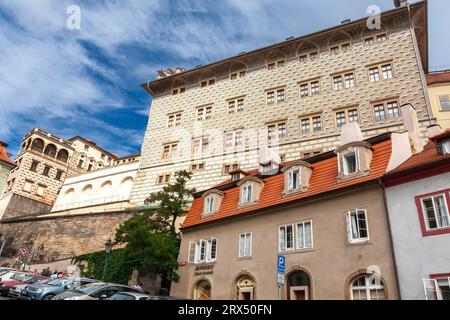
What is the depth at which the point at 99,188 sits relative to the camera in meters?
48.8

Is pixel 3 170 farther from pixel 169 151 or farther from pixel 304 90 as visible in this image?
pixel 304 90

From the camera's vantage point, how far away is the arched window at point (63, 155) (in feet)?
204

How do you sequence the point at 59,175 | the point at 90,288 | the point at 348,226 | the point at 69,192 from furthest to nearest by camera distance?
the point at 59,175
the point at 69,192
the point at 348,226
the point at 90,288

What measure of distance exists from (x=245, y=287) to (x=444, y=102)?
1013 inches

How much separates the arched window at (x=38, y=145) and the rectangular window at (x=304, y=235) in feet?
180

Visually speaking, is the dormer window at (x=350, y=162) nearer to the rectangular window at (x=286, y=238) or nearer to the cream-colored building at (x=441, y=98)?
the rectangular window at (x=286, y=238)

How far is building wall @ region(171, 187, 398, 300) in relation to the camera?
13.4 meters

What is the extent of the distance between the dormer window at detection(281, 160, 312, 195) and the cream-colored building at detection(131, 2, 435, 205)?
14.0 meters

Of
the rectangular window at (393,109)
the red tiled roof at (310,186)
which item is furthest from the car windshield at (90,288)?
the rectangular window at (393,109)

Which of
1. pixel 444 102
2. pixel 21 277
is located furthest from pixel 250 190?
pixel 444 102

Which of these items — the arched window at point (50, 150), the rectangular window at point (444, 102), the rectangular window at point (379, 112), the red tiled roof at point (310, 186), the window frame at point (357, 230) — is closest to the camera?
the window frame at point (357, 230)
